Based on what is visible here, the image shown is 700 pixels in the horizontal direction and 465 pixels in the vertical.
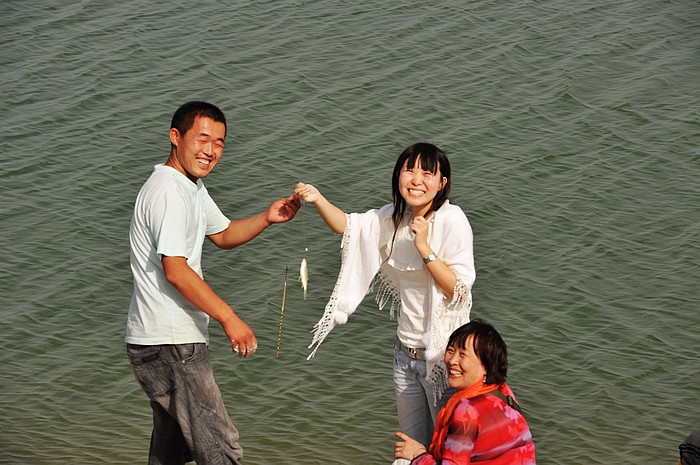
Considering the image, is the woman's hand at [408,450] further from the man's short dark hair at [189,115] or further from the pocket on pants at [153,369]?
the man's short dark hair at [189,115]

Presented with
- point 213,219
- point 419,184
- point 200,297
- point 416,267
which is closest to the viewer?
point 200,297

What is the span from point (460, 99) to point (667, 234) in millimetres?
3059

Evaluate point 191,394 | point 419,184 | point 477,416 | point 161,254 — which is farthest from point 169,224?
point 477,416

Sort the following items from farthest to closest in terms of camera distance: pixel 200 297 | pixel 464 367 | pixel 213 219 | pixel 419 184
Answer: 1. pixel 213 219
2. pixel 419 184
3. pixel 200 297
4. pixel 464 367

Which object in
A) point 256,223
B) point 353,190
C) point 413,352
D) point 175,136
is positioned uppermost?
point 175,136

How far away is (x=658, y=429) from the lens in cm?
672

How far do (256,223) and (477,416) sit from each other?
5.09 feet

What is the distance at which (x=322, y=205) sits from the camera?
4.46 metres

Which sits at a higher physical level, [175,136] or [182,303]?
[175,136]

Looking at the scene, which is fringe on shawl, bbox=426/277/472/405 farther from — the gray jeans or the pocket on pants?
the pocket on pants

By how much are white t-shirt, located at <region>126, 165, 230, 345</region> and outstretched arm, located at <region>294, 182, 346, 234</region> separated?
462 mm

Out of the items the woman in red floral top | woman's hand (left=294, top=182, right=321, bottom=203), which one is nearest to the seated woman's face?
the woman in red floral top

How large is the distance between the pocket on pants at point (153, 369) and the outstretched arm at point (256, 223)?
30.4 inches

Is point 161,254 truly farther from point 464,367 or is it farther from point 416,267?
point 464,367
